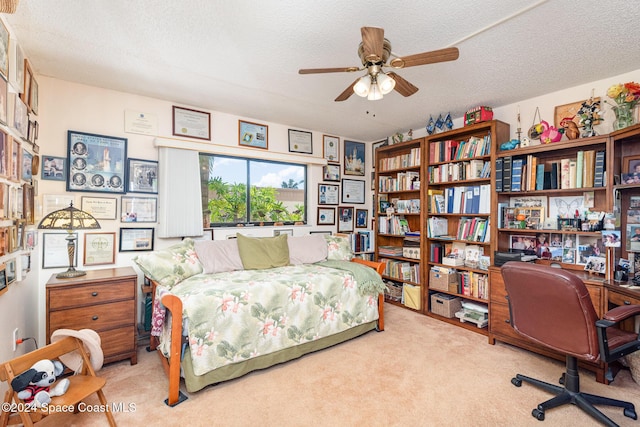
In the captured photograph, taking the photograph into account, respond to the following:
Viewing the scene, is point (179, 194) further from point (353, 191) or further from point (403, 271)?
point (403, 271)

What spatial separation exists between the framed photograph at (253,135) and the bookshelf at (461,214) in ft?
6.65

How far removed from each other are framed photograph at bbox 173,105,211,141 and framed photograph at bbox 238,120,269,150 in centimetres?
38

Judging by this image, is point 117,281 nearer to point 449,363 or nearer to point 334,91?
point 334,91

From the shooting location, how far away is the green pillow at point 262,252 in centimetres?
297

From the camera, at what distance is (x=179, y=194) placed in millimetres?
3107

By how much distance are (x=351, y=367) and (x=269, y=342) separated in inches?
→ 27.6

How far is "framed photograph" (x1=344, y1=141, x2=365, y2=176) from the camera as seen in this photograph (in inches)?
182

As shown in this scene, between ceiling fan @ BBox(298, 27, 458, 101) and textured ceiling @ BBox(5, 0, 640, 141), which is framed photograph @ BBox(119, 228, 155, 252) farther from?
ceiling fan @ BBox(298, 27, 458, 101)

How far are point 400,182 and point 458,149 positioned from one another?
2.94ft

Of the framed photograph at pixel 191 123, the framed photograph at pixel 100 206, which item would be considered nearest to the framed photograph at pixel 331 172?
the framed photograph at pixel 191 123

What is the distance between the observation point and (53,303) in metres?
2.16

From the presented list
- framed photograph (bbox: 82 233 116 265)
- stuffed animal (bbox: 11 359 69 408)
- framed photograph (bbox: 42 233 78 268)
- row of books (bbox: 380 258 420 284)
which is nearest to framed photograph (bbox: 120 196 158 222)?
framed photograph (bbox: 82 233 116 265)

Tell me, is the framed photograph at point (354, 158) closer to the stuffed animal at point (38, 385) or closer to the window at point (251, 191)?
the window at point (251, 191)

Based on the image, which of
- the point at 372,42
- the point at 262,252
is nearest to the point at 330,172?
the point at 262,252
